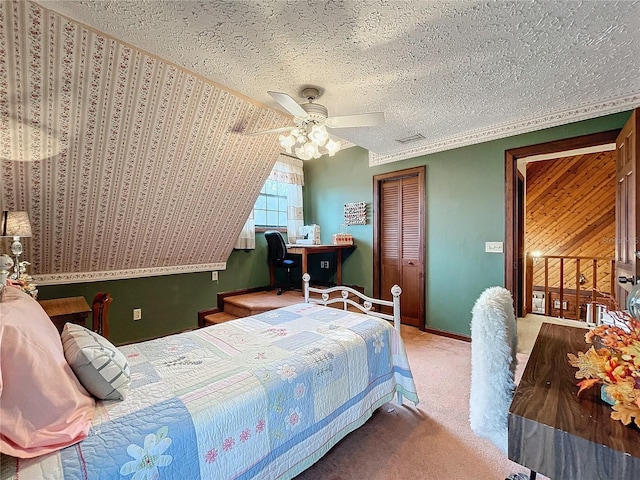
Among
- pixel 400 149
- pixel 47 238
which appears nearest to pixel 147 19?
pixel 47 238

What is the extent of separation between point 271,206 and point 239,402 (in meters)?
3.89

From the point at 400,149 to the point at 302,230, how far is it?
77.5 inches

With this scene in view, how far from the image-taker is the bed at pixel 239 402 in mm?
988

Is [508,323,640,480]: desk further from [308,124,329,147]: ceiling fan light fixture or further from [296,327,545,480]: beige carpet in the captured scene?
[308,124,329,147]: ceiling fan light fixture

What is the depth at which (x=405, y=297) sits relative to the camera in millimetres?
Answer: 4180

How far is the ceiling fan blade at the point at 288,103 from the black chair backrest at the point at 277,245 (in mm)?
2282

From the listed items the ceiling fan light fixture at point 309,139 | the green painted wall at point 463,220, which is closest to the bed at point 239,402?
the ceiling fan light fixture at point 309,139

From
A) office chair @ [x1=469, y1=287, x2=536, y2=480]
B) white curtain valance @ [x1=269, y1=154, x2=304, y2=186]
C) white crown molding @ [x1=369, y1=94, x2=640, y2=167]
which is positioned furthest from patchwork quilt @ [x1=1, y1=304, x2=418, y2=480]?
white curtain valance @ [x1=269, y1=154, x2=304, y2=186]

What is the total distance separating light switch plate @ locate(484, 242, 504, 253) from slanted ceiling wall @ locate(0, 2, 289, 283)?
2.69 m

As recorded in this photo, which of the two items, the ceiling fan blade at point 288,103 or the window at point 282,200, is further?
the window at point 282,200

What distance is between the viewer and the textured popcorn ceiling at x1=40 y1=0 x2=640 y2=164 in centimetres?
154

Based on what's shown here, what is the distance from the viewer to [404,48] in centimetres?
184

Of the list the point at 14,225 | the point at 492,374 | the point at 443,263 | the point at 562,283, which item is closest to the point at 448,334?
the point at 443,263

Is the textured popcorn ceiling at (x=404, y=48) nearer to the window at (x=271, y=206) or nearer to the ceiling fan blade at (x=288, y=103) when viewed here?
the ceiling fan blade at (x=288, y=103)
